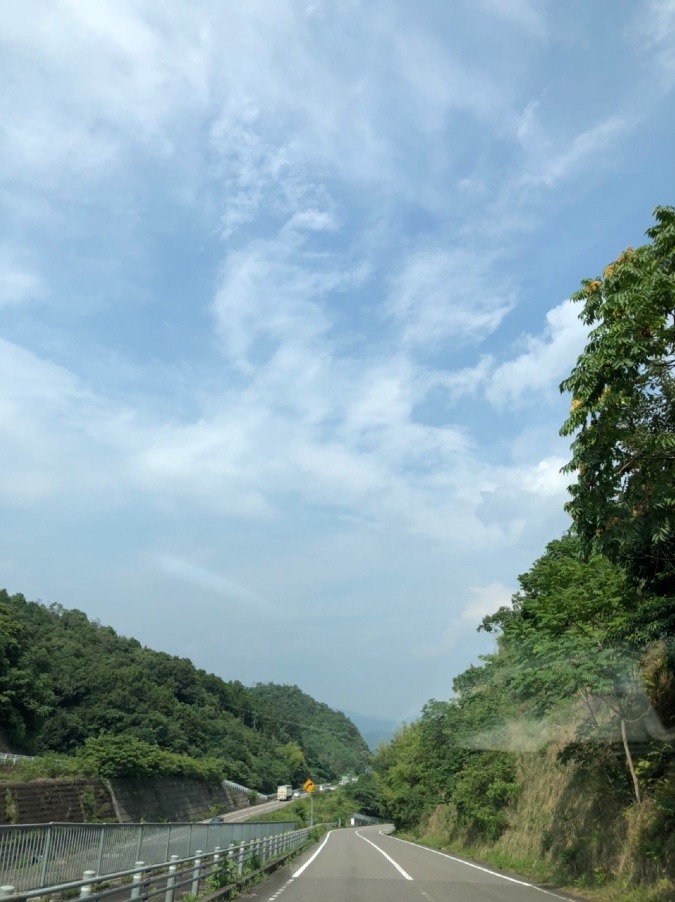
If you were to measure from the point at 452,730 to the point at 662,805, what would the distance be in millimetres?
27239

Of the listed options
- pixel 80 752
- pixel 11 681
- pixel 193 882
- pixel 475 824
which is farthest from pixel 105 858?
pixel 11 681

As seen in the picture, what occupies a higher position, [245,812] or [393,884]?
[393,884]

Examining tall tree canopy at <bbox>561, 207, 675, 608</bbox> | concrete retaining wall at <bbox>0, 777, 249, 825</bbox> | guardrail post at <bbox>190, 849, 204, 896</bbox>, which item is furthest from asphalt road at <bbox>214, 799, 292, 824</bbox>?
tall tree canopy at <bbox>561, 207, 675, 608</bbox>

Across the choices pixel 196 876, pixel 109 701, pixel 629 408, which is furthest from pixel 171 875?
pixel 109 701

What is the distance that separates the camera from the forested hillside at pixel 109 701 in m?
67.8

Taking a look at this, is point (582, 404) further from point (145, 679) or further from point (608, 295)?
point (145, 679)

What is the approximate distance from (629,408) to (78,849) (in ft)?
31.5

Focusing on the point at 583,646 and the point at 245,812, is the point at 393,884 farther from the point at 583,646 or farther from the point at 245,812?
the point at 245,812

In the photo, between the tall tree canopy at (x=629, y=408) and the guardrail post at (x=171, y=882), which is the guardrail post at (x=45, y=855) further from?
the tall tree canopy at (x=629, y=408)

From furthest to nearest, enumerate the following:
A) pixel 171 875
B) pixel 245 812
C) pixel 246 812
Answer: pixel 246 812 < pixel 245 812 < pixel 171 875

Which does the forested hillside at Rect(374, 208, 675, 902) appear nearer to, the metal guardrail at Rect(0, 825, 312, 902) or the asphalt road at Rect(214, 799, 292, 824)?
the metal guardrail at Rect(0, 825, 312, 902)

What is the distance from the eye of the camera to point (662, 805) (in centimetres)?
1451

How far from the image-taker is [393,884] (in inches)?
705

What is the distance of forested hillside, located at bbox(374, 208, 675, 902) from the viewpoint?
10.0 meters
